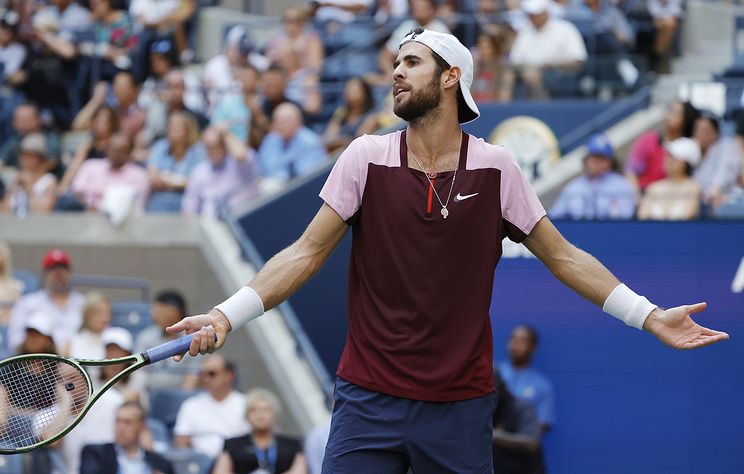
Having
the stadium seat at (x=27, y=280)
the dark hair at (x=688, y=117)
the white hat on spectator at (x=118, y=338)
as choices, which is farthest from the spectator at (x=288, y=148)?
the dark hair at (x=688, y=117)

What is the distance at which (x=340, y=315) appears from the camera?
10742 millimetres

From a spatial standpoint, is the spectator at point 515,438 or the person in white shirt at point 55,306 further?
the person in white shirt at point 55,306

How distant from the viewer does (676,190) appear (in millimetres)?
8930

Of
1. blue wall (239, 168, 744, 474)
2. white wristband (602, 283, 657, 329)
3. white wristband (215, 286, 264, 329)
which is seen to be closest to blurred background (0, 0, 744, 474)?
blue wall (239, 168, 744, 474)

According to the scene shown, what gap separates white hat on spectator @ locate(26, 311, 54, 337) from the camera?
31.0 feet

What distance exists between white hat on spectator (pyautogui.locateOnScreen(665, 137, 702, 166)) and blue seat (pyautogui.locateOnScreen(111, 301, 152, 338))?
3.81 m

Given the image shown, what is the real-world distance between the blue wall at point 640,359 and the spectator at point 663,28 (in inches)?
175

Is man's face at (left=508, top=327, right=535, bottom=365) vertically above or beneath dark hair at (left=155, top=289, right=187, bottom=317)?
above

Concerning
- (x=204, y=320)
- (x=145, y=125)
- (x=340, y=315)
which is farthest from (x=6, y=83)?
(x=204, y=320)

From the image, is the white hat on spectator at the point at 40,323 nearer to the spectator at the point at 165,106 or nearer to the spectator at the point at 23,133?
the spectator at the point at 165,106

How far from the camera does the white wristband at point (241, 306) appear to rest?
464 cm

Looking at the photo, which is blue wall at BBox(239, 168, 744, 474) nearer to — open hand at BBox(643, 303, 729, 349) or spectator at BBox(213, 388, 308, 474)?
spectator at BBox(213, 388, 308, 474)

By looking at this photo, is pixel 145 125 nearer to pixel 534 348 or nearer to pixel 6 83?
pixel 6 83

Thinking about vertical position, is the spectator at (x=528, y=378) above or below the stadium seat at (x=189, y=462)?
above
